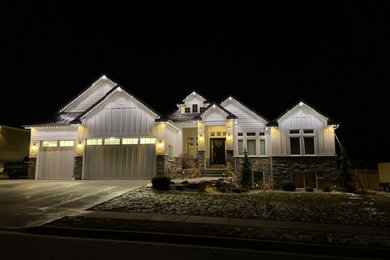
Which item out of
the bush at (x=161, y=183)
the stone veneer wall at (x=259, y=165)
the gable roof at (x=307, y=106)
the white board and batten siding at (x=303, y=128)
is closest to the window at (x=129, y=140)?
the bush at (x=161, y=183)

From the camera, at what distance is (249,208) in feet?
29.1

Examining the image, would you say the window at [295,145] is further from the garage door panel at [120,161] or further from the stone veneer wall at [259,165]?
the garage door panel at [120,161]

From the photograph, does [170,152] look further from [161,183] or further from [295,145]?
[295,145]

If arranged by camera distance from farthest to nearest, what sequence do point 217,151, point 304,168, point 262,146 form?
A: 1. point 217,151
2. point 262,146
3. point 304,168

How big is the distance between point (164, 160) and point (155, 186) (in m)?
3.55

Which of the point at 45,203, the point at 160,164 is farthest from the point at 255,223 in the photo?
the point at 160,164

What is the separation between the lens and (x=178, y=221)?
23.3 ft

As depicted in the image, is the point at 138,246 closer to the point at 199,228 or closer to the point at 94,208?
the point at 199,228

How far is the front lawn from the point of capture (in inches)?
303

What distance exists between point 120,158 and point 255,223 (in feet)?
39.5

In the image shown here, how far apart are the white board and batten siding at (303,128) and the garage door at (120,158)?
898 cm

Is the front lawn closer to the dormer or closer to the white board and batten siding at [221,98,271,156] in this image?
the white board and batten siding at [221,98,271,156]

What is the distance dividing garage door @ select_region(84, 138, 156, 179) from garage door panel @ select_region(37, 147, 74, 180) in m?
1.73

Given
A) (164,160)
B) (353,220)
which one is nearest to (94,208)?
(164,160)
